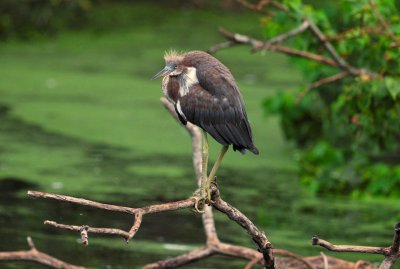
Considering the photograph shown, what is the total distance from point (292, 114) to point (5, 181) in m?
1.79

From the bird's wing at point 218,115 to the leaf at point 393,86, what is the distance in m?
1.58

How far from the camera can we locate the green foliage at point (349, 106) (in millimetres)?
5184

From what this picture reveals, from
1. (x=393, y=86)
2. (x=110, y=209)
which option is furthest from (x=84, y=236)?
(x=393, y=86)

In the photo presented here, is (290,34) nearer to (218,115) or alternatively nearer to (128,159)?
(218,115)

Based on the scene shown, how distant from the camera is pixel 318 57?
A: 5430mm

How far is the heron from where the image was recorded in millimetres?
3510

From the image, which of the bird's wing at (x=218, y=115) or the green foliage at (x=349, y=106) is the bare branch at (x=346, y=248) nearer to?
the bird's wing at (x=218, y=115)

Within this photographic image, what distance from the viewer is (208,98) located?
11.6ft

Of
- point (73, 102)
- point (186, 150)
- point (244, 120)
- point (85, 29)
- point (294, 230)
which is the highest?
point (85, 29)

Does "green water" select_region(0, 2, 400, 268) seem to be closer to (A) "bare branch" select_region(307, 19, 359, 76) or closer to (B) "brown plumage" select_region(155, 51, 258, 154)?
(A) "bare branch" select_region(307, 19, 359, 76)

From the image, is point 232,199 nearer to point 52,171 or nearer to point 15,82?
point 52,171

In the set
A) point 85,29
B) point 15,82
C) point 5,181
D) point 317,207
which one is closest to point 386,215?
point 317,207

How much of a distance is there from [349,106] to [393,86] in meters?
0.26

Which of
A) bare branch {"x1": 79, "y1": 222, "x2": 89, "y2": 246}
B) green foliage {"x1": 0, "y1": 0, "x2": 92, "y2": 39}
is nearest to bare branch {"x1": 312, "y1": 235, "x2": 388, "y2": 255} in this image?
bare branch {"x1": 79, "y1": 222, "x2": 89, "y2": 246}
